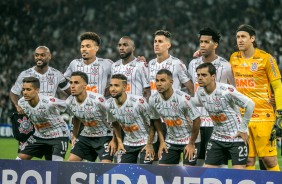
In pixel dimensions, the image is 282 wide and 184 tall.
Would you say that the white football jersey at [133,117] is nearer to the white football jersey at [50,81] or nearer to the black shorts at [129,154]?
the black shorts at [129,154]

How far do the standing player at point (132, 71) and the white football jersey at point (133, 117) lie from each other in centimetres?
55

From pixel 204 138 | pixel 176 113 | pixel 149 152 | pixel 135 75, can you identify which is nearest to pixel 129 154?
pixel 149 152

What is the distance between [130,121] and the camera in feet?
26.5

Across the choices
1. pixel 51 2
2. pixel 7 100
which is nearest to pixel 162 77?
pixel 7 100

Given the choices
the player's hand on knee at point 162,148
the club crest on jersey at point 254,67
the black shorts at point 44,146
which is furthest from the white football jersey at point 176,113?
the black shorts at point 44,146

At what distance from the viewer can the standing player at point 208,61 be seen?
26.2 feet

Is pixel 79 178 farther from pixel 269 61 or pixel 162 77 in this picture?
pixel 269 61

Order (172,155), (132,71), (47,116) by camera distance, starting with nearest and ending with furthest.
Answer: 1. (172,155)
2. (132,71)
3. (47,116)

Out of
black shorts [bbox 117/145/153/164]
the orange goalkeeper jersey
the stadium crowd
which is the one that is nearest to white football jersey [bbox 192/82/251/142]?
the orange goalkeeper jersey

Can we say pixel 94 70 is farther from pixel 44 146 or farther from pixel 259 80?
pixel 259 80

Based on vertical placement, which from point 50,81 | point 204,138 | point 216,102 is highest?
point 50,81

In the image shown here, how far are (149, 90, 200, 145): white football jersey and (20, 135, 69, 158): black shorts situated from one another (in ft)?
4.90

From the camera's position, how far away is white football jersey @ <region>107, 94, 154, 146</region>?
803 cm

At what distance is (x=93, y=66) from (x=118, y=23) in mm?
16430
